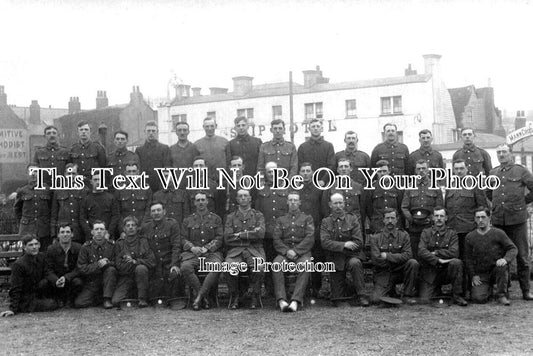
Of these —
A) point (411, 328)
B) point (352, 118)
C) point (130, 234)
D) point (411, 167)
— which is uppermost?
point (352, 118)

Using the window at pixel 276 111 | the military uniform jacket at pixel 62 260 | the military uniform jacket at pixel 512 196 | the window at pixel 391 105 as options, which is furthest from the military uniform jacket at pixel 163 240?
the window at pixel 276 111

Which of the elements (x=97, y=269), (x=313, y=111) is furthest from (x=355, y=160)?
(x=313, y=111)

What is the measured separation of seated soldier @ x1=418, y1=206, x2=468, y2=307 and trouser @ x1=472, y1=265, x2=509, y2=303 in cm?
19

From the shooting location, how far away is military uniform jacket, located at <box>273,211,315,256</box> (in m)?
7.66

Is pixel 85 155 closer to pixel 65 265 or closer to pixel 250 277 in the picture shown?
pixel 65 265

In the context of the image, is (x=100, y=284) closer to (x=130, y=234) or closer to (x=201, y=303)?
(x=130, y=234)

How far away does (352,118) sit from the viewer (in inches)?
1143

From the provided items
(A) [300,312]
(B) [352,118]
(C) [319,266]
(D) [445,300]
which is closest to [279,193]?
(C) [319,266]

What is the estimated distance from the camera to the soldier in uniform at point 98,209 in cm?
816

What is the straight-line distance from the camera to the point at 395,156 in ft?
27.4

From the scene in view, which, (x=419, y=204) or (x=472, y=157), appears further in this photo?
(x=472, y=157)

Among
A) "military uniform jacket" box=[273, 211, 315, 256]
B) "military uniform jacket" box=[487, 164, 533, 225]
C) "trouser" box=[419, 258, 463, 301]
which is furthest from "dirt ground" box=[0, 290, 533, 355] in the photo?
"military uniform jacket" box=[487, 164, 533, 225]

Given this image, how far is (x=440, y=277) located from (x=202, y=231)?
2894mm

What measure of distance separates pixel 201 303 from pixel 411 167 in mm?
3244
